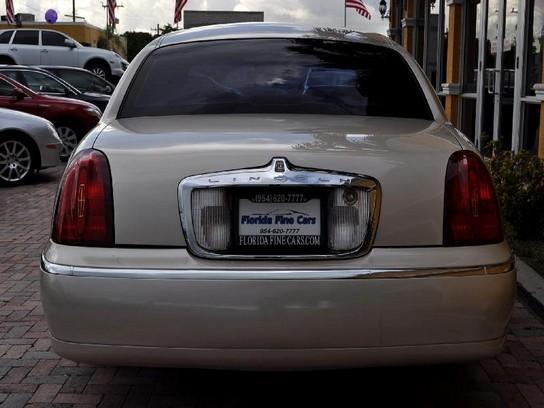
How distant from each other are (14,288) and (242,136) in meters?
3.41

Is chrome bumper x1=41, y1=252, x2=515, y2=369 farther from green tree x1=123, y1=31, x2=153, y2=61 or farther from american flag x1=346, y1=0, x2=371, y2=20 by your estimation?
green tree x1=123, y1=31, x2=153, y2=61

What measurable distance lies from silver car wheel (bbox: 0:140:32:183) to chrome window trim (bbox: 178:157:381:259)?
31.5 ft

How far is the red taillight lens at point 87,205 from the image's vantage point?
11.2 ft

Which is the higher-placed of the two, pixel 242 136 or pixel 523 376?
pixel 242 136

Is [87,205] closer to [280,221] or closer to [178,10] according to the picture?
[280,221]

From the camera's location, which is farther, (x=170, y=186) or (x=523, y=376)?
(x=523, y=376)

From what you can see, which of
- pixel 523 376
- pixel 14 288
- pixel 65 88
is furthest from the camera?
pixel 65 88

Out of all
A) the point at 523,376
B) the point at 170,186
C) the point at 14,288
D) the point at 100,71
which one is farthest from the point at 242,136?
the point at 100,71

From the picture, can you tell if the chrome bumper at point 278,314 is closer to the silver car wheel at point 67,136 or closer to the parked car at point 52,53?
the silver car wheel at point 67,136

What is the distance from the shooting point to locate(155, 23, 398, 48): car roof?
15.6ft

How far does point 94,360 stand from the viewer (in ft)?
11.2

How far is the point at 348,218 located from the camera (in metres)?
3.35

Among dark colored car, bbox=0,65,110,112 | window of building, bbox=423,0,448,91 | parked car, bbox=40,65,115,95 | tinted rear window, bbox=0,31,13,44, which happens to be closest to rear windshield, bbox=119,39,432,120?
window of building, bbox=423,0,448,91

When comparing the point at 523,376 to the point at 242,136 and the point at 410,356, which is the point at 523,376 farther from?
the point at 242,136
